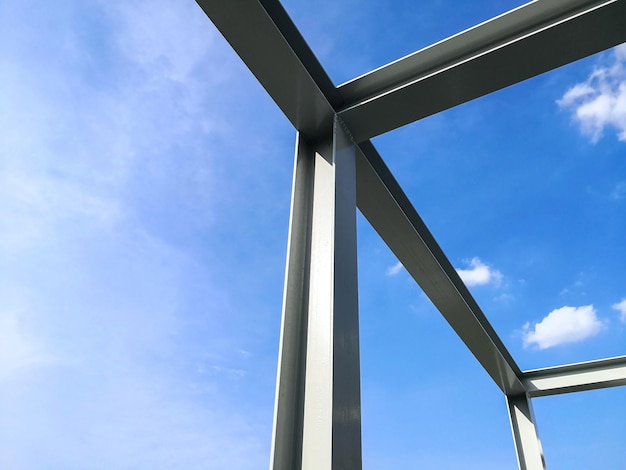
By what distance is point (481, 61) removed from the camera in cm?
105

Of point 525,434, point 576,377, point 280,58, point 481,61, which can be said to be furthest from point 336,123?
point 525,434

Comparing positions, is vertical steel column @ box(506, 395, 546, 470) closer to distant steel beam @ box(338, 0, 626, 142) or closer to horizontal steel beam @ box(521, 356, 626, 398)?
horizontal steel beam @ box(521, 356, 626, 398)

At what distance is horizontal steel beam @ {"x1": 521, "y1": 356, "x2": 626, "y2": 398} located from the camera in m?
2.43

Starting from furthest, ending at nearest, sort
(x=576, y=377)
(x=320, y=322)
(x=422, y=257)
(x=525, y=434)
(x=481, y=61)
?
(x=525, y=434) < (x=576, y=377) < (x=422, y=257) < (x=481, y=61) < (x=320, y=322)

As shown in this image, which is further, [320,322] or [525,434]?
[525,434]

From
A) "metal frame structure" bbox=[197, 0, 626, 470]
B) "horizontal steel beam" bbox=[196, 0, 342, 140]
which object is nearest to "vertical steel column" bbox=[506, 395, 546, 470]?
"metal frame structure" bbox=[197, 0, 626, 470]

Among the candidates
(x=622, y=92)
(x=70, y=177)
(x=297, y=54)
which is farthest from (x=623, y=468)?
(x=70, y=177)

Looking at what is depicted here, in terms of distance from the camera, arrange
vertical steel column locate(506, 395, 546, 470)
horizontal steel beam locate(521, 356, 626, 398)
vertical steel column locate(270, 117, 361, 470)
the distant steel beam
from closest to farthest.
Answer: vertical steel column locate(270, 117, 361, 470) < the distant steel beam < horizontal steel beam locate(521, 356, 626, 398) < vertical steel column locate(506, 395, 546, 470)

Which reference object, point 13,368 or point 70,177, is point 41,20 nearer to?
point 70,177

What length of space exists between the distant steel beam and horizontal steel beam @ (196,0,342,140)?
0.07 m

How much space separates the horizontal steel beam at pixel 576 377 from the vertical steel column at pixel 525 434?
9 centimetres

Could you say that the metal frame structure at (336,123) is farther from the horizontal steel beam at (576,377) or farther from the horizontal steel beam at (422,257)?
the horizontal steel beam at (576,377)

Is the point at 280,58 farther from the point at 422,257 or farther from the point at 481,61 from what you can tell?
the point at 422,257

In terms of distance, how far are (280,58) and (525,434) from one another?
8.32ft
